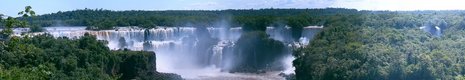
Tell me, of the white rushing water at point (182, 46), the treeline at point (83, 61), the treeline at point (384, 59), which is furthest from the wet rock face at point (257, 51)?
the treeline at point (384, 59)

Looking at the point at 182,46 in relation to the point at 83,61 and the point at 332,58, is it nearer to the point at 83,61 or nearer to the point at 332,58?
the point at 83,61

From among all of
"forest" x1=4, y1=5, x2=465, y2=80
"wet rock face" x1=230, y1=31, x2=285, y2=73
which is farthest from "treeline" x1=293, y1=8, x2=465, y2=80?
"wet rock face" x1=230, y1=31, x2=285, y2=73

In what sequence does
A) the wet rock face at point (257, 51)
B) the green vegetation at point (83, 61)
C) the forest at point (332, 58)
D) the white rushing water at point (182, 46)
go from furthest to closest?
the wet rock face at point (257, 51)
the white rushing water at point (182, 46)
the green vegetation at point (83, 61)
the forest at point (332, 58)

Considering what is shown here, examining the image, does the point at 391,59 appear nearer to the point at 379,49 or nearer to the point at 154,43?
the point at 379,49

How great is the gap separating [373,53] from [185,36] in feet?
173

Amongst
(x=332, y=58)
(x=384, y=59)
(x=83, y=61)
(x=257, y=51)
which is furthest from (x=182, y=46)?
(x=384, y=59)

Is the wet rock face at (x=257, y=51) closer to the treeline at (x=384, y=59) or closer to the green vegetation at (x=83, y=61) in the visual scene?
the green vegetation at (x=83, y=61)

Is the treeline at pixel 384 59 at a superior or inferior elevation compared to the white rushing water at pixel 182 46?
superior

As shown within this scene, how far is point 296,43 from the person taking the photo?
95.1 metres

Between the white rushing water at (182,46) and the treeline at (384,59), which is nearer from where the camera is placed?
the treeline at (384,59)

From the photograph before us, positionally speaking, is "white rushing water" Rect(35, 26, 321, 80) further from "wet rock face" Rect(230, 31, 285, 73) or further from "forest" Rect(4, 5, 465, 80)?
"forest" Rect(4, 5, 465, 80)

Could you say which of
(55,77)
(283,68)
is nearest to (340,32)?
(283,68)

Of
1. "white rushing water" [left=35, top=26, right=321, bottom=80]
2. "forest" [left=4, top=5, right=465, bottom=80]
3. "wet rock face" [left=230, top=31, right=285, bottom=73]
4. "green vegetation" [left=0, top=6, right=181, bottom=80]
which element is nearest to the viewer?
"forest" [left=4, top=5, right=465, bottom=80]

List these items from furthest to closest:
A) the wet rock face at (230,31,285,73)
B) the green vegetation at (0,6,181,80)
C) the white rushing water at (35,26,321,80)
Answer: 1. the wet rock face at (230,31,285,73)
2. the white rushing water at (35,26,321,80)
3. the green vegetation at (0,6,181,80)
